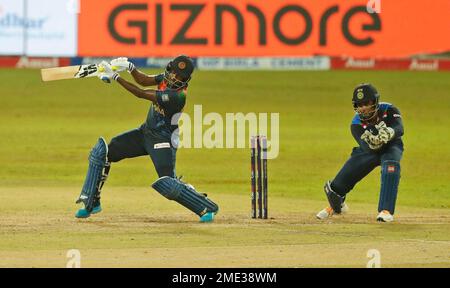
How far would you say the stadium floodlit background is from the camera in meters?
11.7

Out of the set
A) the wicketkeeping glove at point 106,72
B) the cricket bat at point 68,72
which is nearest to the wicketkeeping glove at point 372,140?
the wicketkeeping glove at point 106,72

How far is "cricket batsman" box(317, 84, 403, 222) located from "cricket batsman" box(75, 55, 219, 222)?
5.39 ft

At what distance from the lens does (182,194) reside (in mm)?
12945

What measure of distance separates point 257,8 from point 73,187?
546 inches

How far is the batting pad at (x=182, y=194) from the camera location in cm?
1292

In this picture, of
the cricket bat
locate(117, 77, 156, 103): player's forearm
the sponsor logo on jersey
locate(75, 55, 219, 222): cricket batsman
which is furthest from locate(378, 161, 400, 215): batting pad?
the cricket bat

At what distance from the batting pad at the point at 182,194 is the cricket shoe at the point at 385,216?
1.87m

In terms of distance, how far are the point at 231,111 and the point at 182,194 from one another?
43.4 feet

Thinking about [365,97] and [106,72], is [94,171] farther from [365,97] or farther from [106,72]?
[365,97]

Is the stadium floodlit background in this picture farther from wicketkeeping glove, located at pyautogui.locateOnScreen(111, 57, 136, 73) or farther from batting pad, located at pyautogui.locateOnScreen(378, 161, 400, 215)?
wicketkeeping glove, located at pyautogui.locateOnScreen(111, 57, 136, 73)

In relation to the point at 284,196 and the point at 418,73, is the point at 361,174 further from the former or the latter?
the point at 418,73

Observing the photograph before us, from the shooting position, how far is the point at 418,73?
32.2 meters

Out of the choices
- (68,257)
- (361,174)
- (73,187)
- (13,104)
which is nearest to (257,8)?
(13,104)

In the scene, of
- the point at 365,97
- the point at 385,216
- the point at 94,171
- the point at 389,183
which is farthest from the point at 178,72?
the point at 385,216
